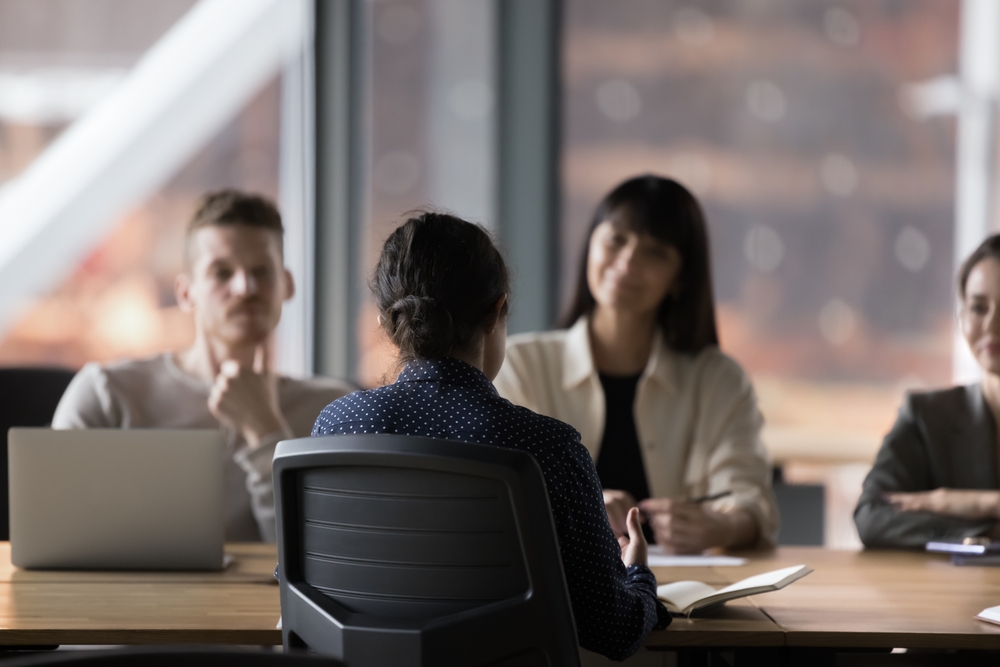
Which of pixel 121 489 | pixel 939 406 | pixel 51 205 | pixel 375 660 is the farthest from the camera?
pixel 51 205

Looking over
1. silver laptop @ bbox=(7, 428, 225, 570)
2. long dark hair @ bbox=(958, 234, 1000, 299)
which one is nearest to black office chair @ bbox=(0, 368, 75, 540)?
silver laptop @ bbox=(7, 428, 225, 570)

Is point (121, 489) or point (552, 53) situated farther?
point (552, 53)

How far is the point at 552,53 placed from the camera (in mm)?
3564

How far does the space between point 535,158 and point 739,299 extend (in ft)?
3.04

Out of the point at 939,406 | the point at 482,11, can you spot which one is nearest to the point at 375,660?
the point at 939,406

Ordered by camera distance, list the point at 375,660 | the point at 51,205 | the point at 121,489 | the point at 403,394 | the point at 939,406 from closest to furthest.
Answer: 1. the point at 375,660
2. the point at 403,394
3. the point at 121,489
4. the point at 939,406
5. the point at 51,205

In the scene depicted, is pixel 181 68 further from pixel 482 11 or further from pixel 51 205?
pixel 482 11

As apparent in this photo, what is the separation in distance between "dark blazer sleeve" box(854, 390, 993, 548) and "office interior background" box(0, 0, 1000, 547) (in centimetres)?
141

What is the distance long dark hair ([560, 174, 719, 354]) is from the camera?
7.80 feet

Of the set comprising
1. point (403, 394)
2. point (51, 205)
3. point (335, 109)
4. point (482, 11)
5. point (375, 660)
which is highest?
point (482, 11)

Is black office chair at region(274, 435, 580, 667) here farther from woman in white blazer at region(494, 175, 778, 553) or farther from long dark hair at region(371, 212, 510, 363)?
woman in white blazer at region(494, 175, 778, 553)

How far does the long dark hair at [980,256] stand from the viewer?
2195 millimetres

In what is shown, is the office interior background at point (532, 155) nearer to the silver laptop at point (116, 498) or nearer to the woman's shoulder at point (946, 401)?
the woman's shoulder at point (946, 401)

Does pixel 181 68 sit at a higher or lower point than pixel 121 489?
higher
